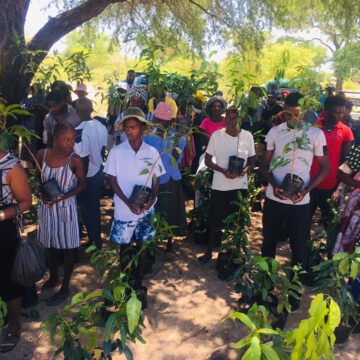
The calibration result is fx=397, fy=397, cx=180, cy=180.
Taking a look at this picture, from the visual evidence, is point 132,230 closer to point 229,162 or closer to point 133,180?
point 133,180

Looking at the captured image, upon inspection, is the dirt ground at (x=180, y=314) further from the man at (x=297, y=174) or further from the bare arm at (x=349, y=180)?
the bare arm at (x=349, y=180)

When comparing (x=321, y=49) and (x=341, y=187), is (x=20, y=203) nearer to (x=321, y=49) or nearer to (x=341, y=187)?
(x=341, y=187)

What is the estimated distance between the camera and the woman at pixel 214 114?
459 cm

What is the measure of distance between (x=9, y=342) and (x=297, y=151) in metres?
2.51

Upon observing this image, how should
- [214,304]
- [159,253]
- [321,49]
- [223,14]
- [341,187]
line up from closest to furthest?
[214,304], [341,187], [159,253], [223,14], [321,49]

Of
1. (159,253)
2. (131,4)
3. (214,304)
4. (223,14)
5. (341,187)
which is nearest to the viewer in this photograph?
(214,304)

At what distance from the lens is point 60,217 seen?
10.2 feet

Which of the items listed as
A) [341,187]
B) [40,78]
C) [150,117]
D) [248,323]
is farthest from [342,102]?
[40,78]

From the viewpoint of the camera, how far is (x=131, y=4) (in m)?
8.54

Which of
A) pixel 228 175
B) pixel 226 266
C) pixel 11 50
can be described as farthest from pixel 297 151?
pixel 11 50

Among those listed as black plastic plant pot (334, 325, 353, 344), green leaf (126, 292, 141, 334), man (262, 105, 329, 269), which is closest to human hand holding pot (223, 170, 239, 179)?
man (262, 105, 329, 269)

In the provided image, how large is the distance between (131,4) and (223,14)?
2115 millimetres

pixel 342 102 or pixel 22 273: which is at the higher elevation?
pixel 342 102

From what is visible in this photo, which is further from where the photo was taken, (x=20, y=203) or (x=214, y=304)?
(x=214, y=304)
